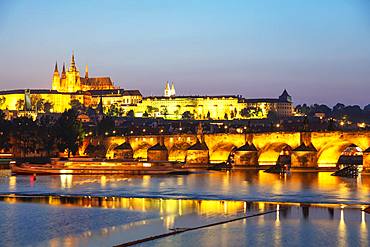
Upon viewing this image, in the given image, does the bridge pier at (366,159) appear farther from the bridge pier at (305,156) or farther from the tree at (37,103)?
the tree at (37,103)

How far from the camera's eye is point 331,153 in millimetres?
66000

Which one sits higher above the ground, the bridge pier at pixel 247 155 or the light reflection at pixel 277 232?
the bridge pier at pixel 247 155

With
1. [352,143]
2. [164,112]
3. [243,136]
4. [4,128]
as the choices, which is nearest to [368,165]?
[352,143]

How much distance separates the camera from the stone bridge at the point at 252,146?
6093 centimetres

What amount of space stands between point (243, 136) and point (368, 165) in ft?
42.5

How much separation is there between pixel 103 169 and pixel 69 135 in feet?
63.5

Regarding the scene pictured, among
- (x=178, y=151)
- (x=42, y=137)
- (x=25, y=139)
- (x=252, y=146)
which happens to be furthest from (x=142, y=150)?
(x=252, y=146)

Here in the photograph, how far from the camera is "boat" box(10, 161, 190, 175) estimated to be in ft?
203

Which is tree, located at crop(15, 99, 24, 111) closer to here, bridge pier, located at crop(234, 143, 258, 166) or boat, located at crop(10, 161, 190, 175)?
boat, located at crop(10, 161, 190, 175)

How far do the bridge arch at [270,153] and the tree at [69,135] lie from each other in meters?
21.5

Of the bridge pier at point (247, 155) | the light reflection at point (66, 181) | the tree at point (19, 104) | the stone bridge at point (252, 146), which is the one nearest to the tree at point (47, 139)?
the stone bridge at point (252, 146)

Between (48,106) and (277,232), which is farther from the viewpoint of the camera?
(48,106)

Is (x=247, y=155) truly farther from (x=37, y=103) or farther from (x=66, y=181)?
(x=37, y=103)

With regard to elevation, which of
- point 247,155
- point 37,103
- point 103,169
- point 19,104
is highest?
point 37,103
